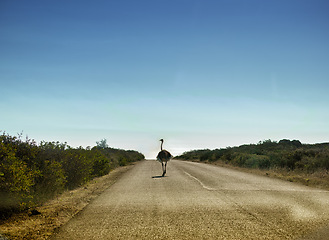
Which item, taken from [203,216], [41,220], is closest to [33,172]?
[41,220]

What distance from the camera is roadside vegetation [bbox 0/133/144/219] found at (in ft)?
23.7

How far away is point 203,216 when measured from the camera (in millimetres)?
7223

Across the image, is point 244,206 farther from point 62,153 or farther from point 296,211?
point 62,153

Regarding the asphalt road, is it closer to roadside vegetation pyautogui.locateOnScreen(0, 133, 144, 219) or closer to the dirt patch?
the dirt patch

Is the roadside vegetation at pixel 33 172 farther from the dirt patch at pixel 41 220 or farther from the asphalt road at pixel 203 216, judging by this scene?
the asphalt road at pixel 203 216

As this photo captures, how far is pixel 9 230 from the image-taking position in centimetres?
632

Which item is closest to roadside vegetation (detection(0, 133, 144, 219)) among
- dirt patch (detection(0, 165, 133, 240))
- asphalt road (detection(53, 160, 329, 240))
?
dirt patch (detection(0, 165, 133, 240))


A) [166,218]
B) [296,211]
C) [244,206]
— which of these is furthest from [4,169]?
[296,211]

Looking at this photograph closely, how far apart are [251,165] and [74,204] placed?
778 inches

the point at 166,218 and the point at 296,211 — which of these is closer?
the point at 166,218

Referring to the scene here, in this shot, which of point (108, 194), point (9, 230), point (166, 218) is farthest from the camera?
point (108, 194)

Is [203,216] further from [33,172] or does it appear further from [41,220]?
[33,172]

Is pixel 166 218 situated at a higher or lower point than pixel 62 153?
lower

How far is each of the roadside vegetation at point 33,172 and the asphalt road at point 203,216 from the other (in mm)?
1797
